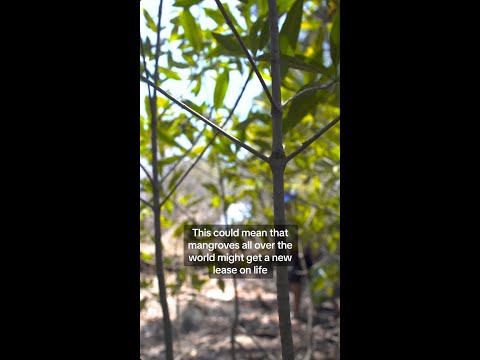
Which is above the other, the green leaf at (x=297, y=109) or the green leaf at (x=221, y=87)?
the green leaf at (x=221, y=87)

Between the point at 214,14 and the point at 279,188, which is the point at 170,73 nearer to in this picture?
the point at 214,14

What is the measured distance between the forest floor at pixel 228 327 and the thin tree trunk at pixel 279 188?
5.78 ft

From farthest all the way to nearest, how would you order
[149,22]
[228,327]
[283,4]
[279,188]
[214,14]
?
[228,327] → [149,22] → [214,14] → [283,4] → [279,188]

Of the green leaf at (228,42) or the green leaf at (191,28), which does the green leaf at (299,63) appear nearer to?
the green leaf at (228,42)

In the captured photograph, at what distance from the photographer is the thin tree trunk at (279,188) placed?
59cm

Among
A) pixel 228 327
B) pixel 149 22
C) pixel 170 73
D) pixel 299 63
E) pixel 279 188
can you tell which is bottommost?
pixel 228 327

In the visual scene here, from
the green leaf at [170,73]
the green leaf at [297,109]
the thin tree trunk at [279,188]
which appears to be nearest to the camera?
the thin tree trunk at [279,188]

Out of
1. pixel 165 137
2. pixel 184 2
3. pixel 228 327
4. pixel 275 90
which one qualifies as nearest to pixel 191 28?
pixel 184 2

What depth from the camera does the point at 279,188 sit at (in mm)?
609

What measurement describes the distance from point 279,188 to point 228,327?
2.31 meters

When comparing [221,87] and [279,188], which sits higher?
[221,87]

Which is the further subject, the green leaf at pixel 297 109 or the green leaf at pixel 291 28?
the green leaf at pixel 297 109

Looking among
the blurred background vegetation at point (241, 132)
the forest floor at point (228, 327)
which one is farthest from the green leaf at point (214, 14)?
the forest floor at point (228, 327)
